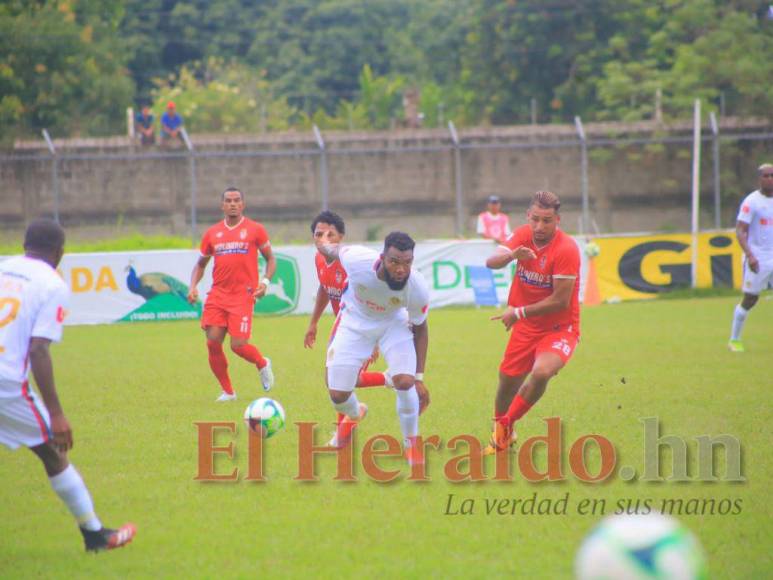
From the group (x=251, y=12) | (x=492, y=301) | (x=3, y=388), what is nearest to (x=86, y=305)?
(x=492, y=301)

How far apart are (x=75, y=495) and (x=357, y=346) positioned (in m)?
2.72

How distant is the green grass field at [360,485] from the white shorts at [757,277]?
2.71 feet

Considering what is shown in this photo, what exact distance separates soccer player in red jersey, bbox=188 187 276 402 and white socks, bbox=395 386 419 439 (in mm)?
3771

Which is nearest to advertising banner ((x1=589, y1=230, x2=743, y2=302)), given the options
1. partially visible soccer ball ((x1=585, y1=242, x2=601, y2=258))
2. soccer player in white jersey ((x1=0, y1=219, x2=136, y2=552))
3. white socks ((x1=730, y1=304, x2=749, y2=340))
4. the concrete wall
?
partially visible soccer ball ((x1=585, y1=242, x2=601, y2=258))

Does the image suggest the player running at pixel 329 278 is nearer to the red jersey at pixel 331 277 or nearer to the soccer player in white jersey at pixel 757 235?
the red jersey at pixel 331 277

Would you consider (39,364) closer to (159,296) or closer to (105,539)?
(105,539)

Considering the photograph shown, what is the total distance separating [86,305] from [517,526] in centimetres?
1599

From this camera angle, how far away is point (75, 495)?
582cm

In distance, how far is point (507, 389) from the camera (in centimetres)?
860

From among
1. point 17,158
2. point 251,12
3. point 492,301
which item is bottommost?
point 492,301

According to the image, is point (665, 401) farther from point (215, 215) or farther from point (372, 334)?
point (215, 215)

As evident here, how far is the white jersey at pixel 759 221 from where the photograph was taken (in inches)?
534

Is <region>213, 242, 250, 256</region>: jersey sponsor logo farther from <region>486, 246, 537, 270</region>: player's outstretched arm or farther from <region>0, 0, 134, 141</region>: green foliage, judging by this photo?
<region>0, 0, 134, 141</region>: green foliage

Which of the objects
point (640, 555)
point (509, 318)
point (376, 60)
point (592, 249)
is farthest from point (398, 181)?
point (376, 60)
